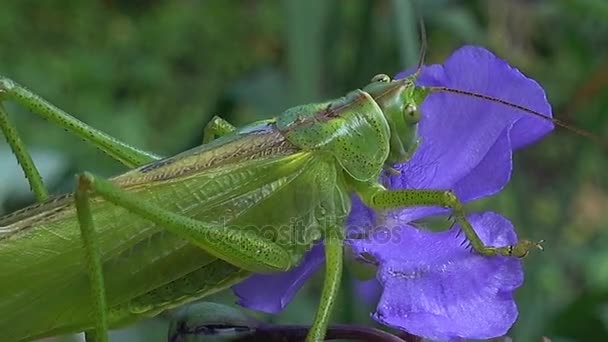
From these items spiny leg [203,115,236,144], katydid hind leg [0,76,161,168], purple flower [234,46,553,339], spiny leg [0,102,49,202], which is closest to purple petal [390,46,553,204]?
purple flower [234,46,553,339]

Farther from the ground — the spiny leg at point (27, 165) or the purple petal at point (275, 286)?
the spiny leg at point (27, 165)

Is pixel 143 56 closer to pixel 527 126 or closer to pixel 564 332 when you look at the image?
pixel 564 332

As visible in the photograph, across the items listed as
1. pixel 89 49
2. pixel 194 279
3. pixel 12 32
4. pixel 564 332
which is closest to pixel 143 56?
pixel 89 49

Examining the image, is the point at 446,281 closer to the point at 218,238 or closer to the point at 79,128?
the point at 218,238

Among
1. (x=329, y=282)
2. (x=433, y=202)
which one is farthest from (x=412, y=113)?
(x=329, y=282)

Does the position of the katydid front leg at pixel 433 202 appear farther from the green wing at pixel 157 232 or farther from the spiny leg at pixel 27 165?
the spiny leg at pixel 27 165

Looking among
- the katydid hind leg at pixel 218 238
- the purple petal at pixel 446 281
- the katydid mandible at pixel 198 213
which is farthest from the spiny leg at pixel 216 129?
the purple petal at pixel 446 281

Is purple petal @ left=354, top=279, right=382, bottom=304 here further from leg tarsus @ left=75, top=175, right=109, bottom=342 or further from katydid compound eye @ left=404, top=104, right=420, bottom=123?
leg tarsus @ left=75, top=175, right=109, bottom=342
